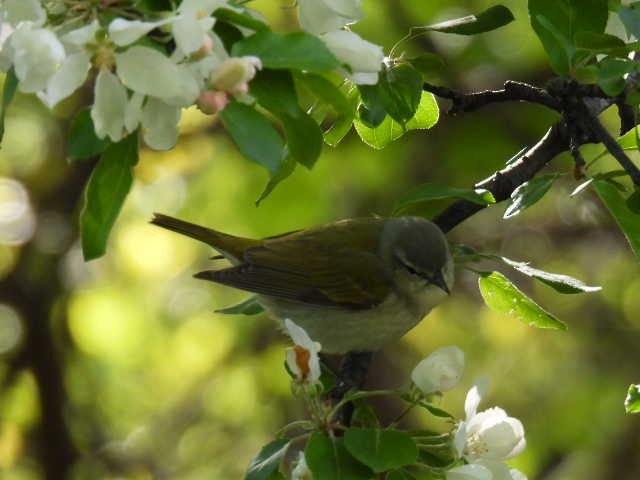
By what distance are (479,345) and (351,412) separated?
392cm

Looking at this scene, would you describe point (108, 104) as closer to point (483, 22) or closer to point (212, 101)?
point (212, 101)

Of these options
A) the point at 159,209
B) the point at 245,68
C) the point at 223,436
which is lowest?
the point at 223,436

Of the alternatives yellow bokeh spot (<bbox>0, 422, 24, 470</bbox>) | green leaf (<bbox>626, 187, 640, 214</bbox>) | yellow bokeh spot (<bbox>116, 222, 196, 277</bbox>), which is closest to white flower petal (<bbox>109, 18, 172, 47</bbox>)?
green leaf (<bbox>626, 187, 640, 214</bbox>)

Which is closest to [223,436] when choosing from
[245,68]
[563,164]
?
[563,164]

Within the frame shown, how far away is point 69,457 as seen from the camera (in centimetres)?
538

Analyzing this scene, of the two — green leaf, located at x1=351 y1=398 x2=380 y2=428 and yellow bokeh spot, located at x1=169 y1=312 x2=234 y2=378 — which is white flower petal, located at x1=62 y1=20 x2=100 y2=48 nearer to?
green leaf, located at x1=351 y1=398 x2=380 y2=428

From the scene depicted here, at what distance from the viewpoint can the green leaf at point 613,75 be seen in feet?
7.14

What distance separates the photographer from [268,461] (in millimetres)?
2334

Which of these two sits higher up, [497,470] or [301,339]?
[301,339]

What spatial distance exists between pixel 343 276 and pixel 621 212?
5.84ft

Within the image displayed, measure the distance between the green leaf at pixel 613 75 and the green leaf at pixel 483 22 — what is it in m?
0.31

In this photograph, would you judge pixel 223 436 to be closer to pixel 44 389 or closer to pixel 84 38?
pixel 44 389

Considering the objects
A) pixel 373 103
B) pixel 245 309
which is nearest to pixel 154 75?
pixel 373 103

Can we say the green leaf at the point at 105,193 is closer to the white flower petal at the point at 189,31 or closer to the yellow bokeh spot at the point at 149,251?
the white flower petal at the point at 189,31
